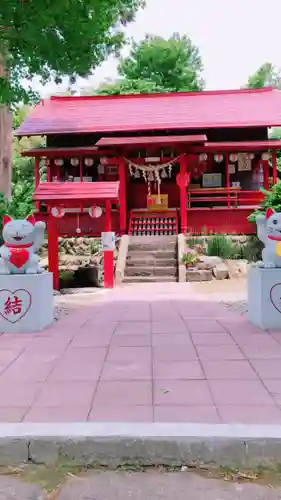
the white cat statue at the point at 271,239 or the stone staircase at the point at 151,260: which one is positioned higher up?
the white cat statue at the point at 271,239

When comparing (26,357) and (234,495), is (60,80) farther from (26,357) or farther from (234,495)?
(234,495)

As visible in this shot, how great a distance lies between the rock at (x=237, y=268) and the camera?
11887 millimetres

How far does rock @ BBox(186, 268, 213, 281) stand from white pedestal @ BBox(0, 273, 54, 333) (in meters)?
6.27

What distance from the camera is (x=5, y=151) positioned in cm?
1152

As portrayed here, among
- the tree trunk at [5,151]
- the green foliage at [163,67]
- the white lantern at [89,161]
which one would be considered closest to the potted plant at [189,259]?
the tree trunk at [5,151]

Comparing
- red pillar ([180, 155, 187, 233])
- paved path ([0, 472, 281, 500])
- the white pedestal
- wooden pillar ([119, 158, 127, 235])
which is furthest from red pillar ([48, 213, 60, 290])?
paved path ([0, 472, 281, 500])

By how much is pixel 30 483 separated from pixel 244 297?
22.5 ft

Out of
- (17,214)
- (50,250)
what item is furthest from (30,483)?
(50,250)

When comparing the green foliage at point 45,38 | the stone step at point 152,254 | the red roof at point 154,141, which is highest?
the green foliage at point 45,38

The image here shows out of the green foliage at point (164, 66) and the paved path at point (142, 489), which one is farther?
the green foliage at point (164, 66)

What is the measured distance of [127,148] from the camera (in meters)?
Answer: 15.6

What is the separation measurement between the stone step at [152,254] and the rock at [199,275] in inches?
52.6

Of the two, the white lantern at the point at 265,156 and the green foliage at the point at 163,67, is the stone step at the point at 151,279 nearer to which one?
the white lantern at the point at 265,156

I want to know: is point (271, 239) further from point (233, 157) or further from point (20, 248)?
point (233, 157)
